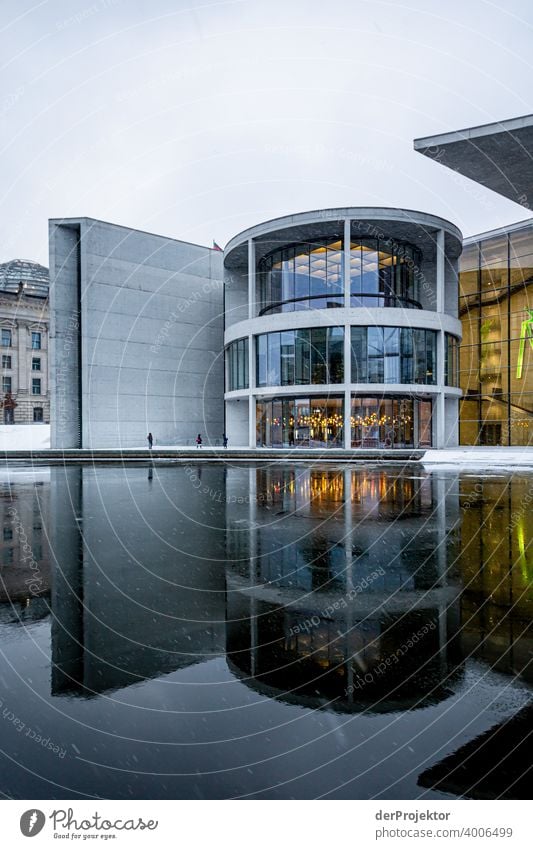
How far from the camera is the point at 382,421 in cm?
4344

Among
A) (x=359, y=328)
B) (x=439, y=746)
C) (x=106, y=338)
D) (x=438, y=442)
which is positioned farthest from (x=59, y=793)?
(x=106, y=338)

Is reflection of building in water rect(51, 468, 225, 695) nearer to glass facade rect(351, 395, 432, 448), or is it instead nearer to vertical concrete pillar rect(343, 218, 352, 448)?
vertical concrete pillar rect(343, 218, 352, 448)

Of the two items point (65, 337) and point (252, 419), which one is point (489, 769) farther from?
point (65, 337)

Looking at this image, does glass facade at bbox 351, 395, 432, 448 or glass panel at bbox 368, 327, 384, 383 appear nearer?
glass panel at bbox 368, 327, 384, 383

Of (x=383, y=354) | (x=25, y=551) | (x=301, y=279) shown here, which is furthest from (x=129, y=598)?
(x=301, y=279)

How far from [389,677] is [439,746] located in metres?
1.03

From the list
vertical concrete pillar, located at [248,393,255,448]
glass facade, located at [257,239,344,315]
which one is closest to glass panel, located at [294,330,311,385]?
glass facade, located at [257,239,344,315]

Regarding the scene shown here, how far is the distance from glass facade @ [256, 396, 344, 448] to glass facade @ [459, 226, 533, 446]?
46.6 feet

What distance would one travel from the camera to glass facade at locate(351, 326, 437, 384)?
41688mm

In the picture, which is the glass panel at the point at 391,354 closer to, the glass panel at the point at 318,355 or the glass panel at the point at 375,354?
the glass panel at the point at 375,354

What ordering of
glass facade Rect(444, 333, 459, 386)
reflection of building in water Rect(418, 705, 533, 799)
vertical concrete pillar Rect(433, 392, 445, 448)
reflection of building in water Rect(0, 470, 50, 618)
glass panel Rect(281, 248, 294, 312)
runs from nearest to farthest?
1. reflection of building in water Rect(418, 705, 533, 799)
2. reflection of building in water Rect(0, 470, 50, 618)
3. vertical concrete pillar Rect(433, 392, 445, 448)
4. glass facade Rect(444, 333, 459, 386)
5. glass panel Rect(281, 248, 294, 312)

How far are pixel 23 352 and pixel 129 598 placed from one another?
8165cm

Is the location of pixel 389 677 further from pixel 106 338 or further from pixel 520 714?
pixel 106 338

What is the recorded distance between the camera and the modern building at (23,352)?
257 feet
